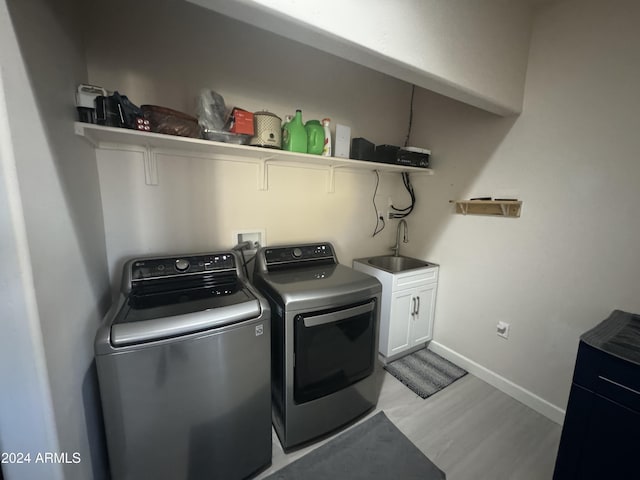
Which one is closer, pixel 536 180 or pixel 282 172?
pixel 536 180

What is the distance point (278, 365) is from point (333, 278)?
1.86 ft

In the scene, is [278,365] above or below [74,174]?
below

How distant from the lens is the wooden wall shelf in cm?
183

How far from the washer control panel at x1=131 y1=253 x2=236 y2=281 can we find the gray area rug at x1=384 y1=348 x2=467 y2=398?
1.63m

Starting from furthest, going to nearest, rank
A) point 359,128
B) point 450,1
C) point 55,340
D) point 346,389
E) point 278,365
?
point 359,128 < point 346,389 < point 278,365 < point 450,1 < point 55,340

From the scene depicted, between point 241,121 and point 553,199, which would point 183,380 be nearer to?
point 241,121

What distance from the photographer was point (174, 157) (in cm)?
154

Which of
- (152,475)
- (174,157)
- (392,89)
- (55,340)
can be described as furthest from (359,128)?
(152,475)

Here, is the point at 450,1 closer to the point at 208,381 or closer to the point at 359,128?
the point at 359,128

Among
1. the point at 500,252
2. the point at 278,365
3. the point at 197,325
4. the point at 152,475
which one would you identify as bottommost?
the point at 152,475

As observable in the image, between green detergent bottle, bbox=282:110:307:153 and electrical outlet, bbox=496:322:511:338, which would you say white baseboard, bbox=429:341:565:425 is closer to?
electrical outlet, bbox=496:322:511:338

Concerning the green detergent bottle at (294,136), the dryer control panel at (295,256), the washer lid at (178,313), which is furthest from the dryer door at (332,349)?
the green detergent bottle at (294,136)

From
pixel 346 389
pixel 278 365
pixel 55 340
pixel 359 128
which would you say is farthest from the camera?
pixel 359 128

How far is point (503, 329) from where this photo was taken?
1.94 m
